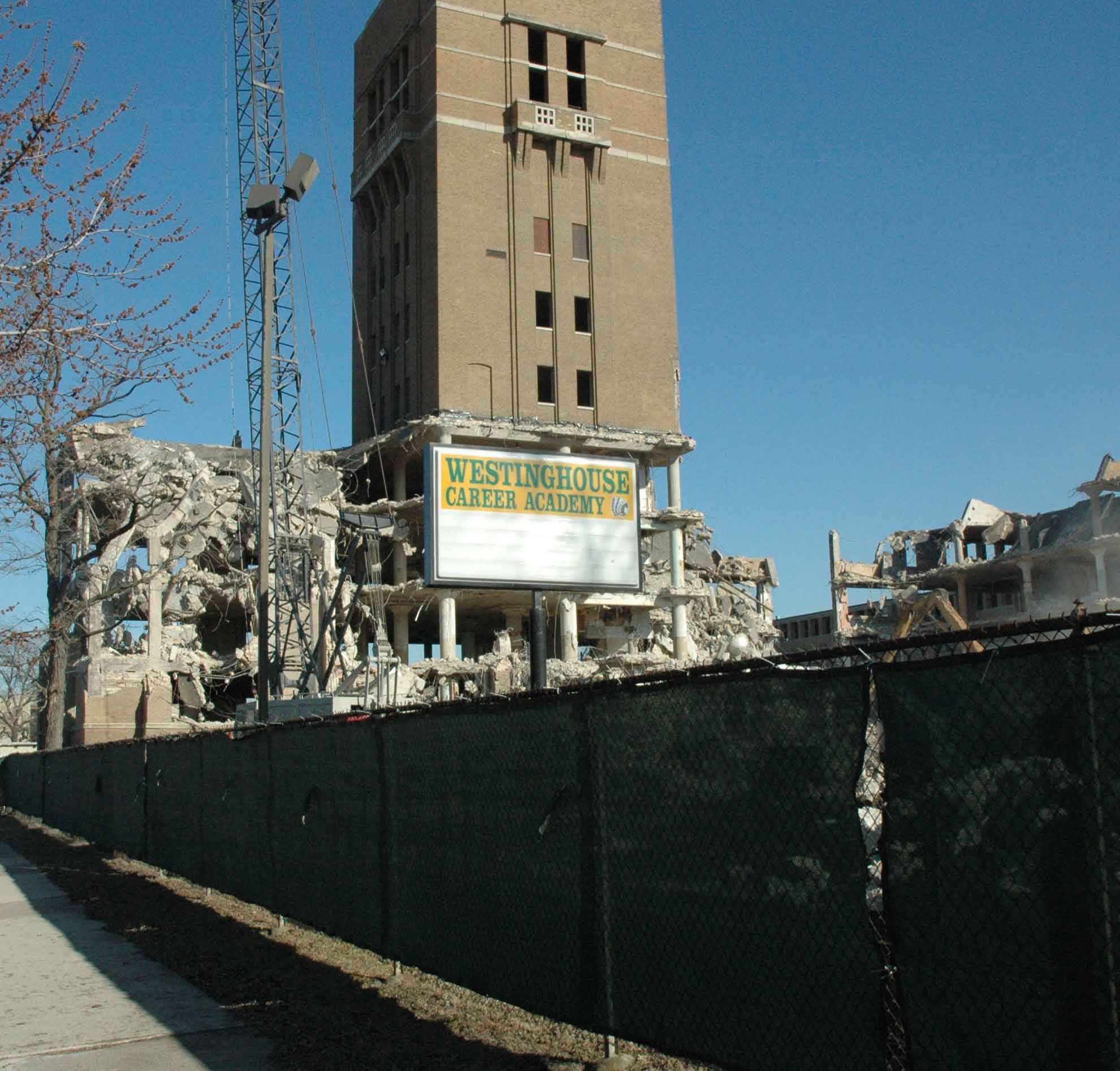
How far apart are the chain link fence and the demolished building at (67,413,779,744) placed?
2255cm

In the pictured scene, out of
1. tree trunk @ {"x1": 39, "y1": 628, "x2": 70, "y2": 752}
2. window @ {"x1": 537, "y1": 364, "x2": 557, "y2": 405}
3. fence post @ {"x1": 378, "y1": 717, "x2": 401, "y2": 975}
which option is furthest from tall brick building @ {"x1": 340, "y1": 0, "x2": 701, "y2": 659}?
fence post @ {"x1": 378, "y1": 717, "x2": 401, "y2": 975}

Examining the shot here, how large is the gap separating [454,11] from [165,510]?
33.3m

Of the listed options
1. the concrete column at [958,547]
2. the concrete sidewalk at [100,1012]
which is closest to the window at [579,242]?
the concrete column at [958,547]

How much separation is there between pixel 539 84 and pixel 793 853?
2726 inches

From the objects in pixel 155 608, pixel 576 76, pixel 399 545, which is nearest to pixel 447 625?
pixel 399 545

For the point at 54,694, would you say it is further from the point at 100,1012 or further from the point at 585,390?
the point at 585,390

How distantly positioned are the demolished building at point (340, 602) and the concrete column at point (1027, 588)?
1568 centimetres

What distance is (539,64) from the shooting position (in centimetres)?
6888

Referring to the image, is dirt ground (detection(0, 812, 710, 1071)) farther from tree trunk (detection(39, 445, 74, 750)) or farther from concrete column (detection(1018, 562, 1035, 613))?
concrete column (detection(1018, 562, 1035, 613))

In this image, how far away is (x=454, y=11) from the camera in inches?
2589

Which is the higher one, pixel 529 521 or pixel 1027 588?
pixel 1027 588

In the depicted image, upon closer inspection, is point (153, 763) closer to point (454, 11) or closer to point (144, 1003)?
point (144, 1003)

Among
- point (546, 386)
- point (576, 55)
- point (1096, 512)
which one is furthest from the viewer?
point (576, 55)

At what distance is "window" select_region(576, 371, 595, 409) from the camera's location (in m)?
67.1
